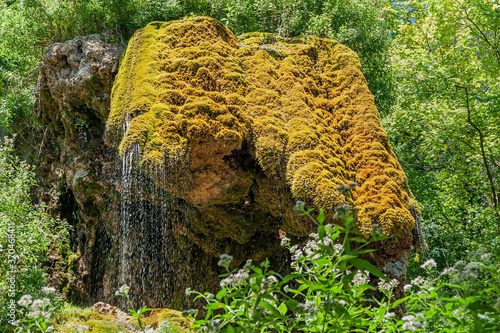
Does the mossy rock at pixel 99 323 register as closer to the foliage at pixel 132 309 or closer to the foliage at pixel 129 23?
the foliage at pixel 132 309

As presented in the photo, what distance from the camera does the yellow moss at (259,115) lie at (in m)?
5.47

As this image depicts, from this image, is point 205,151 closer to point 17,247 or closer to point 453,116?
point 17,247

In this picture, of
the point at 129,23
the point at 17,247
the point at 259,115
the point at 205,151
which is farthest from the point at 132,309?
the point at 129,23

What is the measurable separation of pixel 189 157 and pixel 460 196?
8.98 meters

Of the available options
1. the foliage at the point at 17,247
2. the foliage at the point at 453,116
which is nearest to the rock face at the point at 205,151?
the foliage at the point at 17,247

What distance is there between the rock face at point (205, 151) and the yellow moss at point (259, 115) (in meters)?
0.02

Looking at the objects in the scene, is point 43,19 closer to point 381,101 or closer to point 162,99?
point 162,99

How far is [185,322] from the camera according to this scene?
4789mm

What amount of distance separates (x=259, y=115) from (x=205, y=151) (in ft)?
3.35

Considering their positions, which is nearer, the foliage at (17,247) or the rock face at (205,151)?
the foliage at (17,247)

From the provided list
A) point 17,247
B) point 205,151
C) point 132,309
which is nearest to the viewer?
point 132,309

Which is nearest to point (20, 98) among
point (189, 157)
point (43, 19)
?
point (43, 19)

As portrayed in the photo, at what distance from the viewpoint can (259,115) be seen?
19.9 feet

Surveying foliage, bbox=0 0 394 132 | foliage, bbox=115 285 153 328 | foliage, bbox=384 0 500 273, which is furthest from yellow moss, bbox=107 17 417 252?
foliage, bbox=384 0 500 273
